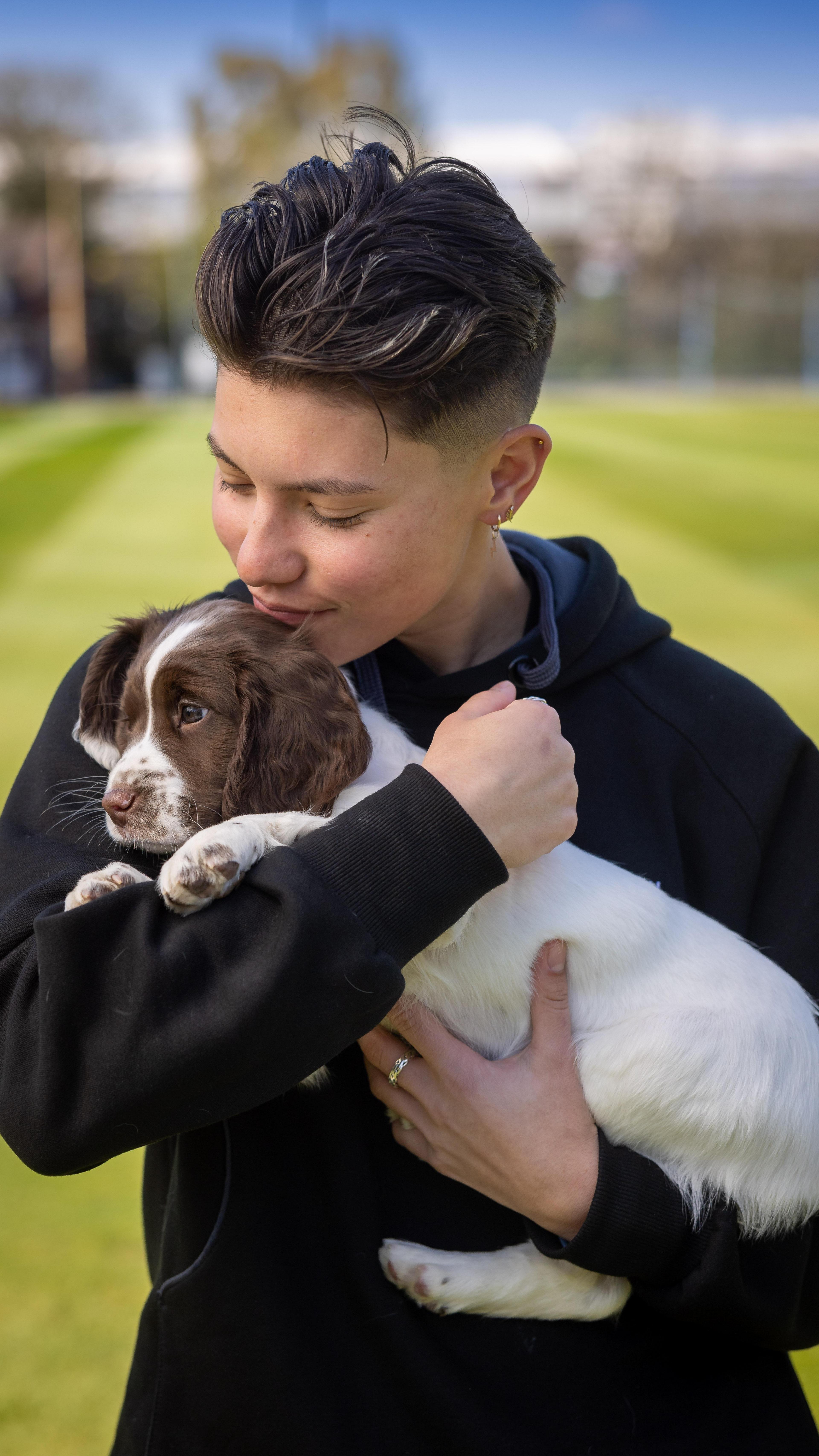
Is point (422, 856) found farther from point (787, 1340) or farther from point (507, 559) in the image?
point (787, 1340)

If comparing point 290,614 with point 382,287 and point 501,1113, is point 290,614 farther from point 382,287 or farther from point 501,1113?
point 501,1113

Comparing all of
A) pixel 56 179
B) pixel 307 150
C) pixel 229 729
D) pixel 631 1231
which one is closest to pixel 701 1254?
pixel 631 1231

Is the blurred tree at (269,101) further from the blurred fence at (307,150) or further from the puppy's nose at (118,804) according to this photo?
the puppy's nose at (118,804)

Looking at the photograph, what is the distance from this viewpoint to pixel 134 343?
6194 centimetres

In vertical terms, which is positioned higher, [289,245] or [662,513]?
[289,245]

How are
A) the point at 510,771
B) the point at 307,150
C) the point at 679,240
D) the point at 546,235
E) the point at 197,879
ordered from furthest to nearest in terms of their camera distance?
the point at 679,240
the point at 546,235
the point at 307,150
the point at 510,771
the point at 197,879

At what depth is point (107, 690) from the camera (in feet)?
7.22

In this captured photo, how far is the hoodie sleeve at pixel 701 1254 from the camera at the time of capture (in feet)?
6.02

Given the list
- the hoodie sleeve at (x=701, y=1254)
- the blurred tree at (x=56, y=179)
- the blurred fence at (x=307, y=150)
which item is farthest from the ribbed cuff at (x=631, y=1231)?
the blurred tree at (x=56, y=179)

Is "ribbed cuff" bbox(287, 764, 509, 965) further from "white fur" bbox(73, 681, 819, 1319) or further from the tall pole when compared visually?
the tall pole

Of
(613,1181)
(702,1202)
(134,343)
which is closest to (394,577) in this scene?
(613,1181)

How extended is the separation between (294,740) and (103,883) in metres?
0.46

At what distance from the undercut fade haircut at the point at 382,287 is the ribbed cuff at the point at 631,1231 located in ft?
3.90

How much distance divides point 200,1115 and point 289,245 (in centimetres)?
126
